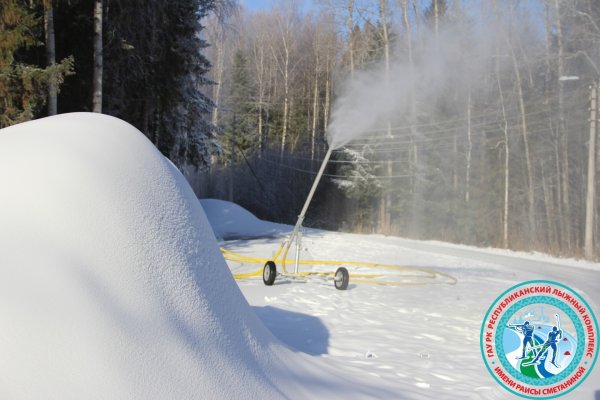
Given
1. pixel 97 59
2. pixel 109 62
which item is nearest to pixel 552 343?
pixel 97 59

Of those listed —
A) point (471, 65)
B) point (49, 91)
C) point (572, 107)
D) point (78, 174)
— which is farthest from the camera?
point (471, 65)

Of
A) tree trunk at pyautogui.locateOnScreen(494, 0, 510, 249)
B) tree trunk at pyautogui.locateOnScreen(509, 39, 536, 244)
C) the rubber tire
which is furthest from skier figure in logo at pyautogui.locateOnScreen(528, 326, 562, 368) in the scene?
tree trunk at pyautogui.locateOnScreen(509, 39, 536, 244)

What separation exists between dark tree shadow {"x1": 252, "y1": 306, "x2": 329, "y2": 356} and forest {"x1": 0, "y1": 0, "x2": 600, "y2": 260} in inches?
129

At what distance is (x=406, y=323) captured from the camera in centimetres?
631

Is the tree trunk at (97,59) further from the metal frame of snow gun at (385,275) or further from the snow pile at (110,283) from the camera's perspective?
the snow pile at (110,283)

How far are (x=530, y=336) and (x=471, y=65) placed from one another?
2374 cm

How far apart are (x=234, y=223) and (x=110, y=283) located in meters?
20.0

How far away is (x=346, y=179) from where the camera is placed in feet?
101

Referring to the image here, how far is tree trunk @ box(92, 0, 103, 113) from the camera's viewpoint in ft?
37.6

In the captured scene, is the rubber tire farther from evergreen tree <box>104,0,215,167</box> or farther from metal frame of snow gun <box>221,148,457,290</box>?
evergreen tree <box>104,0,215,167</box>

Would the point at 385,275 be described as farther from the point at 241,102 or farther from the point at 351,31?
the point at 241,102

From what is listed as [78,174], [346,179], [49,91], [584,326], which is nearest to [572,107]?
[346,179]

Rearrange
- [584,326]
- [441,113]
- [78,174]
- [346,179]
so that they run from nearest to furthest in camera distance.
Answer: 1. [78,174]
2. [584,326]
3. [441,113]
4. [346,179]

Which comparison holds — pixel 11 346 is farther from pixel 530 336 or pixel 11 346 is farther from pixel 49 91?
pixel 49 91
